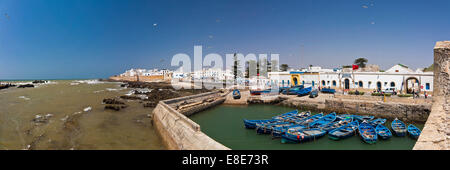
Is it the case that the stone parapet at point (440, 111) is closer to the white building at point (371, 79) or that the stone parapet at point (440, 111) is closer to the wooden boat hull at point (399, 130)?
the wooden boat hull at point (399, 130)

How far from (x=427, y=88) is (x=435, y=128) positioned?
25443 mm

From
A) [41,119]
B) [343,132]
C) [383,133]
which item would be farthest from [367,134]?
[41,119]

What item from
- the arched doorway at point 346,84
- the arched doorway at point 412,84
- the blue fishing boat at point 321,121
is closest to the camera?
the blue fishing boat at point 321,121

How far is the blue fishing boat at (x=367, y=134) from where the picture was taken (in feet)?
40.6

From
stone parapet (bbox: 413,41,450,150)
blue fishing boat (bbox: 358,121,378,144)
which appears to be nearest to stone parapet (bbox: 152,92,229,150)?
stone parapet (bbox: 413,41,450,150)

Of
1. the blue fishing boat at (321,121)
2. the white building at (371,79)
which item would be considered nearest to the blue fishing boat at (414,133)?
the blue fishing boat at (321,121)

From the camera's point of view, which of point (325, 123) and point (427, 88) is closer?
point (325, 123)

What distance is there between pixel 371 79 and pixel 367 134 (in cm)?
1818

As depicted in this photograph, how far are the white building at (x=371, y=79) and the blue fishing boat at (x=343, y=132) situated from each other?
16.4 m

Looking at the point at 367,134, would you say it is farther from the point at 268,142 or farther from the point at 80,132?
the point at 80,132

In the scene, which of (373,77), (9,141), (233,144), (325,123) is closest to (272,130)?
(233,144)

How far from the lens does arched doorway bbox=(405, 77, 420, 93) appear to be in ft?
79.9
